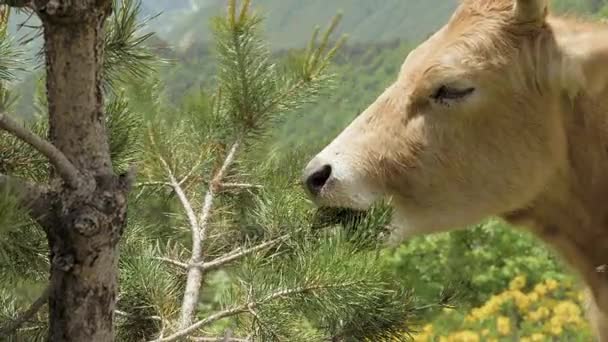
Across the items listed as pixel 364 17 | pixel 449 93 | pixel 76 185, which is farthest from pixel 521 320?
pixel 364 17

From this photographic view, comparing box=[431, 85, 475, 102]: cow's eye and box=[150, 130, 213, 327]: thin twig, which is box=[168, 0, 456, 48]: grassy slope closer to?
box=[431, 85, 475, 102]: cow's eye

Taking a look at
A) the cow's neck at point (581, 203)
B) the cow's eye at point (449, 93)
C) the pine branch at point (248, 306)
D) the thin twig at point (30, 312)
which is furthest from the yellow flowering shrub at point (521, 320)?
the thin twig at point (30, 312)

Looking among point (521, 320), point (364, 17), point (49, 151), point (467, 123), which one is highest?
point (49, 151)

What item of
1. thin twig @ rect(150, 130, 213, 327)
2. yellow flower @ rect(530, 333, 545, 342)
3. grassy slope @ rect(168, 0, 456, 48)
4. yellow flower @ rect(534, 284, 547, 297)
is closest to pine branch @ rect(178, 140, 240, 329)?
thin twig @ rect(150, 130, 213, 327)

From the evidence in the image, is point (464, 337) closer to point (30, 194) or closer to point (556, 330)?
point (556, 330)

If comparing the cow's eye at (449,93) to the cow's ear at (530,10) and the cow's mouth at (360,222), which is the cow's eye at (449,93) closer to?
the cow's ear at (530,10)

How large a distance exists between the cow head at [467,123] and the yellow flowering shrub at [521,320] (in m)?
2.21

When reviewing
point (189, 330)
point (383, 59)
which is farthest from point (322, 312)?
point (383, 59)

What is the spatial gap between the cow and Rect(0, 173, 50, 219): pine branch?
1.04m

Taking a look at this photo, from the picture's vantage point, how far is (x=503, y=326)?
15.7 feet

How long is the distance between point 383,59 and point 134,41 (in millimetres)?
26492

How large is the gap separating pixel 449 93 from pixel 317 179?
51 cm

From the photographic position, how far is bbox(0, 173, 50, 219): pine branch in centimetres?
110

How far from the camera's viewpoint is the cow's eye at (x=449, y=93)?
222 centimetres
